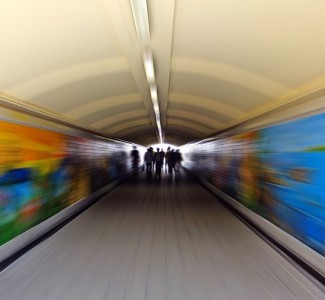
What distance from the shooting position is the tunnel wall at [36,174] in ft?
15.3

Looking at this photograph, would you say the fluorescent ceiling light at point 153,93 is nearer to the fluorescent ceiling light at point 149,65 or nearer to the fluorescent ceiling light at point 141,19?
the fluorescent ceiling light at point 149,65

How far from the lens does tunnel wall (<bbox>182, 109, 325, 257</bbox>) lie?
406 cm

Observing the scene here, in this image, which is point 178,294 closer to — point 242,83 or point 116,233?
point 116,233

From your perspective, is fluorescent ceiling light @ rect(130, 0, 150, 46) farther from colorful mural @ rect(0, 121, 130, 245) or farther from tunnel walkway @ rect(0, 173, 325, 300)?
tunnel walkway @ rect(0, 173, 325, 300)

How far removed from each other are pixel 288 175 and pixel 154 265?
2551 mm

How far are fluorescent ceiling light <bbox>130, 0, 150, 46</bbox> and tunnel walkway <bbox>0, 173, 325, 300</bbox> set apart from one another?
3.07m

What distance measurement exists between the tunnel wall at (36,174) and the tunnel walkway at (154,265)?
48cm

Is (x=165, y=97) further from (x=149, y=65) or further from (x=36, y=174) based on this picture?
(x=36, y=174)

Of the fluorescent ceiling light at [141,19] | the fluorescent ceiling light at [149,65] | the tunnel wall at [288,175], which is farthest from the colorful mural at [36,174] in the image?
the tunnel wall at [288,175]

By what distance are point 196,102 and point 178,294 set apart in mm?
5778

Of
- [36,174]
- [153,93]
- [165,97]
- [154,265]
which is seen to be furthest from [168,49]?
[165,97]

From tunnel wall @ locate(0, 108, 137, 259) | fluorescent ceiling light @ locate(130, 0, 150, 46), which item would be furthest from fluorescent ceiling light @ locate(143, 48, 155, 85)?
tunnel wall @ locate(0, 108, 137, 259)

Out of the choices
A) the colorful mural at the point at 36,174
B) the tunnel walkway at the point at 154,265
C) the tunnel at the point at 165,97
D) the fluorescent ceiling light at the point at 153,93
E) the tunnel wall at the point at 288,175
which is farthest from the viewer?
the fluorescent ceiling light at the point at 153,93

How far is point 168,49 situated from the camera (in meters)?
4.46
